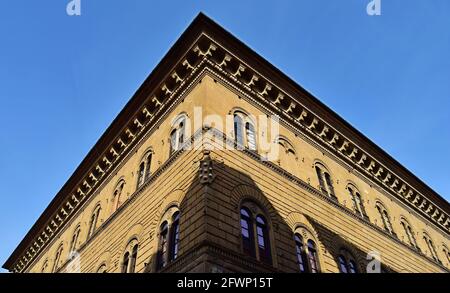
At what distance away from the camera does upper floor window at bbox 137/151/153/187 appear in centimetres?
1562

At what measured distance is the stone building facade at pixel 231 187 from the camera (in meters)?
11.1

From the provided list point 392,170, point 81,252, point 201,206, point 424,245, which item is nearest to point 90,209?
point 81,252

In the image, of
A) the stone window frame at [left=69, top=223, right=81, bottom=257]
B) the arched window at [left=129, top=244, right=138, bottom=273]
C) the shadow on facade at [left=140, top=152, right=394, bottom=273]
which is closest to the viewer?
the shadow on facade at [left=140, top=152, right=394, bottom=273]

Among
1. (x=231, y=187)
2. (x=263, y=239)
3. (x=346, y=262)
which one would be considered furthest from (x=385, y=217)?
(x=231, y=187)

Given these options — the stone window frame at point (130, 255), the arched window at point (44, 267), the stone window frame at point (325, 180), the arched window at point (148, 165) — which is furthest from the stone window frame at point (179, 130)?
the arched window at point (44, 267)

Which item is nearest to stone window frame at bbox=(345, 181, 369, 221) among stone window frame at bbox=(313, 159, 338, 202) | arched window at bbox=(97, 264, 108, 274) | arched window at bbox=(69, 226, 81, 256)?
stone window frame at bbox=(313, 159, 338, 202)

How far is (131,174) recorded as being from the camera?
55.2 feet

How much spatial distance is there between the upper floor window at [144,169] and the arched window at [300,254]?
6189 mm

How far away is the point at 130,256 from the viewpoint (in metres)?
13.3

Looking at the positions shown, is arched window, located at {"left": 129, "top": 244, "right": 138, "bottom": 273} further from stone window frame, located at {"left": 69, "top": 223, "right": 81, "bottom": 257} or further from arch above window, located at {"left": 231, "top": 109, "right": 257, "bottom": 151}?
stone window frame, located at {"left": 69, "top": 223, "right": 81, "bottom": 257}

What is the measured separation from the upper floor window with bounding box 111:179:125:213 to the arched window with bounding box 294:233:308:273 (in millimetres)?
7714

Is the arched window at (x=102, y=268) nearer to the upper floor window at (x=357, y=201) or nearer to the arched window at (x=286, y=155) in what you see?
the arched window at (x=286, y=155)

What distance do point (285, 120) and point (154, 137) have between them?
5436 millimetres
